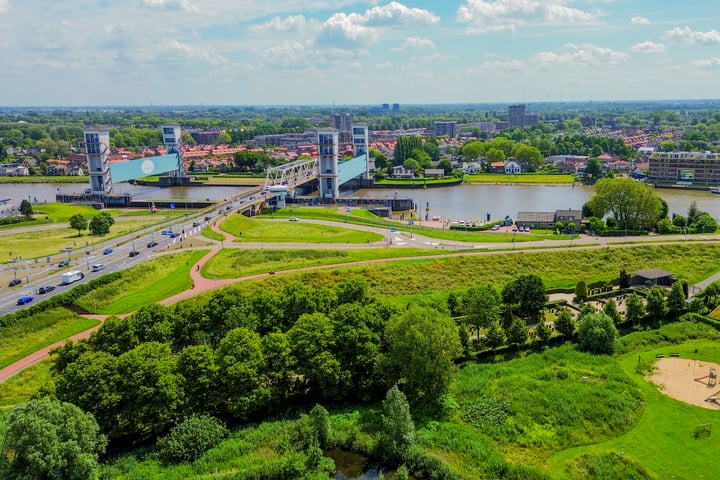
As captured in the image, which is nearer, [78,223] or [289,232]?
[289,232]

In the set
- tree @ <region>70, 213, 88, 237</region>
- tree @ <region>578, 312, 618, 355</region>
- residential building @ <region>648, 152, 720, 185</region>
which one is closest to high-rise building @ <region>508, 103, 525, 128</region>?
residential building @ <region>648, 152, 720, 185</region>

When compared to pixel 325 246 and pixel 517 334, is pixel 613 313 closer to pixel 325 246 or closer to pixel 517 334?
pixel 517 334

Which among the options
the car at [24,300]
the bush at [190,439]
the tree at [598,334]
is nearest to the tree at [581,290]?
the tree at [598,334]

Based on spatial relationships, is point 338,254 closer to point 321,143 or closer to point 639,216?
point 639,216

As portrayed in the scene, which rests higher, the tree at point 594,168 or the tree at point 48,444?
the tree at point 594,168

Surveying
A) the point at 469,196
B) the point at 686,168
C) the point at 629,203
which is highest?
the point at 686,168

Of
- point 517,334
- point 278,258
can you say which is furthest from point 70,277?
point 517,334

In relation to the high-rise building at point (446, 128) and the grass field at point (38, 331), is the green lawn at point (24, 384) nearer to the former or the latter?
the grass field at point (38, 331)

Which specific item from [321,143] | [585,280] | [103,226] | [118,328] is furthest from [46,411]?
[321,143]
